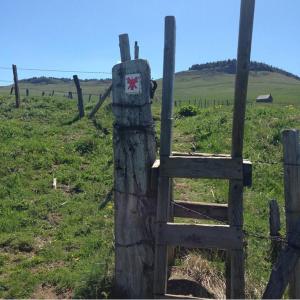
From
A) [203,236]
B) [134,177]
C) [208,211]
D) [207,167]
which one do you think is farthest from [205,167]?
[208,211]

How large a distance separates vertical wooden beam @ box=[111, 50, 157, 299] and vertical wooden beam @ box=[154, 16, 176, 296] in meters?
0.23

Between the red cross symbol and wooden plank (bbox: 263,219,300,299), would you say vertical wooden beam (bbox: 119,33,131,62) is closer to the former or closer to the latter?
the red cross symbol

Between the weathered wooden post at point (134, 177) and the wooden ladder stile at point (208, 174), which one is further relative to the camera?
the weathered wooden post at point (134, 177)

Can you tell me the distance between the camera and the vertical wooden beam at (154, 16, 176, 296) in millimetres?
4629

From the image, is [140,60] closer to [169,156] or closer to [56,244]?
[169,156]

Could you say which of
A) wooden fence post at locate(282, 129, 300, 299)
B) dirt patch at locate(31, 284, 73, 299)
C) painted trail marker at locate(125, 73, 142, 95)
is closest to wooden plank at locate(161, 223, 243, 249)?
wooden fence post at locate(282, 129, 300, 299)

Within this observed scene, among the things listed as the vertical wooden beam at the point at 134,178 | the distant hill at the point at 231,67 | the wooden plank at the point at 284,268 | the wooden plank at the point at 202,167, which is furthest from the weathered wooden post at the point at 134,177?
the distant hill at the point at 231,67

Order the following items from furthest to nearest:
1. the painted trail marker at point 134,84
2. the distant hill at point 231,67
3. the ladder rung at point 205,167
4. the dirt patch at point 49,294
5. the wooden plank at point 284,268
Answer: the distant hill at point 231,67, the dirt patch at point 49,294, the painted trail marker at point 134,84, the ladder rung at point 205,167, the wooden plank at point 284,268

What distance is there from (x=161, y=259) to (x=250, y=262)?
6.96 ft

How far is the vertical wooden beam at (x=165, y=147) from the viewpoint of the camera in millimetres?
4629

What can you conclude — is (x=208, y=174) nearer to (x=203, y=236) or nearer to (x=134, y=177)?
(x=203, y=236)

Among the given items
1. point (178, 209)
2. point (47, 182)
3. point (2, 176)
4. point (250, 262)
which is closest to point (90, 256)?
point (178, 209)

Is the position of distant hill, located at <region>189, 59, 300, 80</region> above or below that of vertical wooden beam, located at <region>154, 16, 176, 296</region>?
above

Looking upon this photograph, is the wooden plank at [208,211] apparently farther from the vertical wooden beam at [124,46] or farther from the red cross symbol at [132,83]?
the vertical wooden beam at [124,46]
